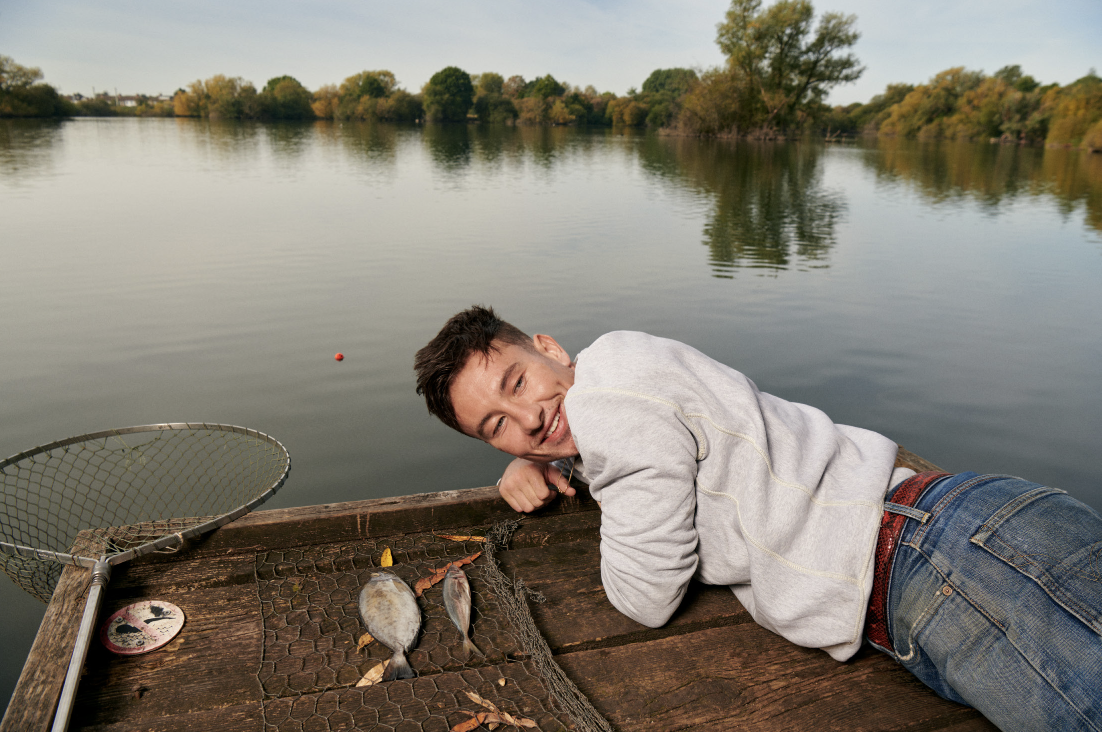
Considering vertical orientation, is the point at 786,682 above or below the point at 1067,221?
below

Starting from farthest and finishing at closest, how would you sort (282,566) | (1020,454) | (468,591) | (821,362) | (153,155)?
(153,155)
(821,362)
(1020,454)
(282,566)
(468,591)

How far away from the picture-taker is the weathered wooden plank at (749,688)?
188cm

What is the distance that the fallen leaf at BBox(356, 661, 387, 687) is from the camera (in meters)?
2.00

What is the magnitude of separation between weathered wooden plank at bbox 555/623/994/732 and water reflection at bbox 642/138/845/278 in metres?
10.1

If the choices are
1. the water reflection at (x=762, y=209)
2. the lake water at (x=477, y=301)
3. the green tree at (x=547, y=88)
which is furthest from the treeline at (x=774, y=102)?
the lake water at (x=477, y=301)

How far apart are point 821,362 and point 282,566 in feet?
23.5

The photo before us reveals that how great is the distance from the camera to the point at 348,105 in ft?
291

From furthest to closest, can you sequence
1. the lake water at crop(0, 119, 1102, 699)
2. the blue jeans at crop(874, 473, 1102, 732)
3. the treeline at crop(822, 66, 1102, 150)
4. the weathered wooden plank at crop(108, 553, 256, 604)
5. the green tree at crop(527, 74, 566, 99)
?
the green tree at crop(527, 74, 566, 99) < the treeline at crop(822, 66, 1102, 150) < the lake water at crop(0, 119, 1102, 699) < the weathered wooden plank at crop(108, 553, 256, 604) < the blue jeans at crop(874, 473, 1102, 732)

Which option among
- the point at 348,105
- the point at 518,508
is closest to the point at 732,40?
the point at 348,105

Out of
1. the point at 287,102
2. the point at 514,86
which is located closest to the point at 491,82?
the point at 514,86

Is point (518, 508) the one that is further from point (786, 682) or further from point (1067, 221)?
point (1067, 221)

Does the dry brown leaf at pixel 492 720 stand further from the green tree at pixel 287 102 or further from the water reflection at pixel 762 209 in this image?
the green tree at pixel 287 102

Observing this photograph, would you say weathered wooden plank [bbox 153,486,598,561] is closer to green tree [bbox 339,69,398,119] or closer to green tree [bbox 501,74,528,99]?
green tree [bbox 339,69,398,119]

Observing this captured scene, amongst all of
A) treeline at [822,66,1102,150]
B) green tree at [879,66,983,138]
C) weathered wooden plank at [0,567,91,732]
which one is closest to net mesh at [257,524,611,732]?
weathered wooden plank at [0,567,91,732]
